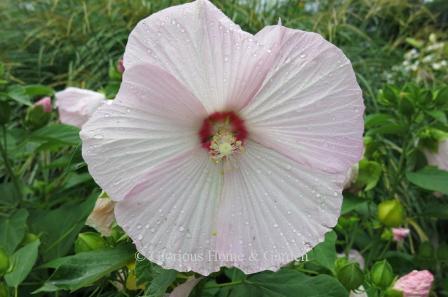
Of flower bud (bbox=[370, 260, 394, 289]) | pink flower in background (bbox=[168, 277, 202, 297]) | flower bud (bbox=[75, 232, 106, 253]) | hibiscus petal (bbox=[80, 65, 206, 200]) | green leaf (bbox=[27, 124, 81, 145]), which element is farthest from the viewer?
green leaf (bbox=[27, 124, 81, 145])

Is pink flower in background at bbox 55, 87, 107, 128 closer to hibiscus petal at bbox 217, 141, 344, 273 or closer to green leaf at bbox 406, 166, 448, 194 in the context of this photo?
hibiscus petal at bbox 217, 141, 344, 273

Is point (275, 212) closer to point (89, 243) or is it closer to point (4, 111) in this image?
point (89, 243)

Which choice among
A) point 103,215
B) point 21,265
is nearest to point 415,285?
point 103,215

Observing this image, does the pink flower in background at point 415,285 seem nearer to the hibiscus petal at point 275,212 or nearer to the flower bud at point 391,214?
the flower bud at point 391,214

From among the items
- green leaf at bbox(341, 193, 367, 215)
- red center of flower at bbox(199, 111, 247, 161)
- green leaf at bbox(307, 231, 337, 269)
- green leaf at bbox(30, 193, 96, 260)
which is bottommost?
green leaf at bbox(30, 193, 96, 260)

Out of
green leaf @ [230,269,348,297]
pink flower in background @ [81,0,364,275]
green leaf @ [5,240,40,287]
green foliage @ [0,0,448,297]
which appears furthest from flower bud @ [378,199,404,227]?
green leaf @ [5,240,40,287]

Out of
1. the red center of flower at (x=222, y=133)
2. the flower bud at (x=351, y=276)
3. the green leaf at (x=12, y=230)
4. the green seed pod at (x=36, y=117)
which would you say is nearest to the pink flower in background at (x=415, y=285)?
the flower bud at (x=351, y=276)

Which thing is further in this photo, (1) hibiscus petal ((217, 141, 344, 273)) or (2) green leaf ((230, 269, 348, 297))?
(2) green leaf ((230, 269, 348, 297))
